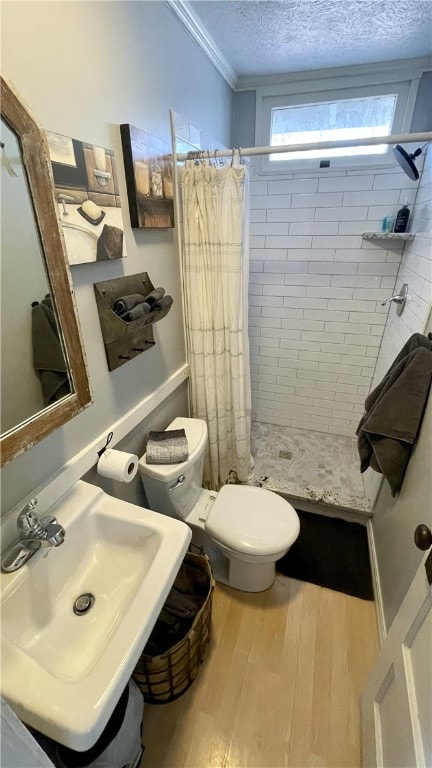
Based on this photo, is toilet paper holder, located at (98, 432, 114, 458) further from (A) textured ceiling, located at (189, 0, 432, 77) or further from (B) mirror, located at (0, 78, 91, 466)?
(A) textured ceiling, located at (189, 0, 432, 77)

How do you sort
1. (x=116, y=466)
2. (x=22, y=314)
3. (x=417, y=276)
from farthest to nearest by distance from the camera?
(x=417, y=276)
(x=116, y=466)
(x=22, y=314)

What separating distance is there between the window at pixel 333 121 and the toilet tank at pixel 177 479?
1.69 metres

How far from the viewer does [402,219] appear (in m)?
1.92

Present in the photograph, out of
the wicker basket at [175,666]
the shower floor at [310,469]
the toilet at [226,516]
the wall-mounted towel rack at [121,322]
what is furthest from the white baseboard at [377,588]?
the wall-mounted towel rack at [121,322]

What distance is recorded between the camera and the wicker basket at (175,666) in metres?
1.10

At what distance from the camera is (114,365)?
1.20 metres

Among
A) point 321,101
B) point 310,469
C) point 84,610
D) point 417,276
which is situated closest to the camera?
point 84,610

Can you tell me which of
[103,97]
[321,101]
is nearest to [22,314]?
[103,97]

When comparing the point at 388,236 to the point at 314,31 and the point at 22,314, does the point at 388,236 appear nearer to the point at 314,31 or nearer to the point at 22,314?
the point at 314,31

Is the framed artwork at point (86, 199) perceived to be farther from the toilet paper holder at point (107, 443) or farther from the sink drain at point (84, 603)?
the sink drain at point (84, 603)

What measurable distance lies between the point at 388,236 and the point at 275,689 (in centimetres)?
235

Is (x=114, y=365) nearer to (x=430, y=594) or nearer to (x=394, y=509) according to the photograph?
(x=430, y=594)

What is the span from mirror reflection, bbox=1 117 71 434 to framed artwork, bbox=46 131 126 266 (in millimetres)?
116

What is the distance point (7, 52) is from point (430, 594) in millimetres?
1540
